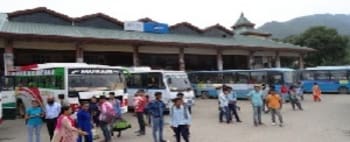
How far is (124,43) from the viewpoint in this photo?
27.8 m

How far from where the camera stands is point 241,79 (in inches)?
1129

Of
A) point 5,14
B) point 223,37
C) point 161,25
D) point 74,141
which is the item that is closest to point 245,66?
point 223,37

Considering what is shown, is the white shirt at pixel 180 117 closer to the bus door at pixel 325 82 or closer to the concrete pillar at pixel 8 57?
the concrete pillar at pixel 8 57

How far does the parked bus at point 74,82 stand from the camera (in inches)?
617

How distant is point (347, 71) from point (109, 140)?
78.6 ft

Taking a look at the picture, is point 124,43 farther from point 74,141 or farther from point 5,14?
point 74,141

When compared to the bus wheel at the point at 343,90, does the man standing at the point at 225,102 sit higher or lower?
higher

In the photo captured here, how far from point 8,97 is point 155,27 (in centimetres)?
1530

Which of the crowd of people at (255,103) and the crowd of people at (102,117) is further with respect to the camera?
the crowd of people at (255,103)

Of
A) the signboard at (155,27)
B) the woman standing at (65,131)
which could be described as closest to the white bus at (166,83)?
the woman standing at (65,131)

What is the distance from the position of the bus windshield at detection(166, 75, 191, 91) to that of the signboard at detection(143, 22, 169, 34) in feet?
42.6

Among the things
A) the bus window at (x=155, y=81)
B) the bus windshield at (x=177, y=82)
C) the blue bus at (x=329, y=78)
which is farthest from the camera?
the blue bus at (x=329, y=78)

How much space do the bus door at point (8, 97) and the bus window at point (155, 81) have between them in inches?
253

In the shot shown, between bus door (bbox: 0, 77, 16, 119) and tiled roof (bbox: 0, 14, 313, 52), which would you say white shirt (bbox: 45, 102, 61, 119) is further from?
tiled roof (bbox: 0, 14, 313, 52)
